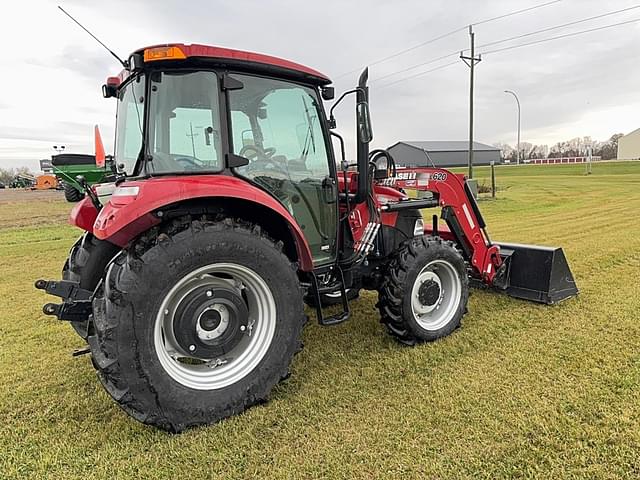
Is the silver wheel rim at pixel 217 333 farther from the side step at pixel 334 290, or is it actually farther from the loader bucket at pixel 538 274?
the loader bucket at pixel 538 274

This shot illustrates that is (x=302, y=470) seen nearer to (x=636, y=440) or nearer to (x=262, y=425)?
(x=262, y=425)

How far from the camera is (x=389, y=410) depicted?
9.57 ft

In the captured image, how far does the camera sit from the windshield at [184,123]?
2.86 meters

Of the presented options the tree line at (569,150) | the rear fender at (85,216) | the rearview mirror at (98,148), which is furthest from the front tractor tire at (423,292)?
the tree line at (569,150)

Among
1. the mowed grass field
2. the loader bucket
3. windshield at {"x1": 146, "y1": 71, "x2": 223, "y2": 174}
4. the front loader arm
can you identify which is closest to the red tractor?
windshield at {"x1": 146, "y1": 71, "x2": 223, "y2": 174}

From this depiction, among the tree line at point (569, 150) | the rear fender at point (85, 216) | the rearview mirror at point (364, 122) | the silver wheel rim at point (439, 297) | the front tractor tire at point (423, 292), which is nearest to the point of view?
the rearview mirror at point (364, 122)

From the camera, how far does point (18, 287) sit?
6.24 m

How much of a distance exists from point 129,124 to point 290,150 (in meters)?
1.15

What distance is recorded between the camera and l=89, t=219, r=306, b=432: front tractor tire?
2520 mm

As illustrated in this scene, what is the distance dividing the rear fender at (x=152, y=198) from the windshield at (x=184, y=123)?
0.16 m

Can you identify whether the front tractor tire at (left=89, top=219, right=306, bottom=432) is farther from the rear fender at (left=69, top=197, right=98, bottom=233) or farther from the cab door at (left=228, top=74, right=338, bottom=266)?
the rear fender at (left=69, top=197, right=98, bottom=233)

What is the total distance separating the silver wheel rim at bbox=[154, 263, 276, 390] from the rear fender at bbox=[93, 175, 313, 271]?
0.41 meters

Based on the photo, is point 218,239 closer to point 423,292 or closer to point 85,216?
point 85,216

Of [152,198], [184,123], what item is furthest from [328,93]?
[152,198]
